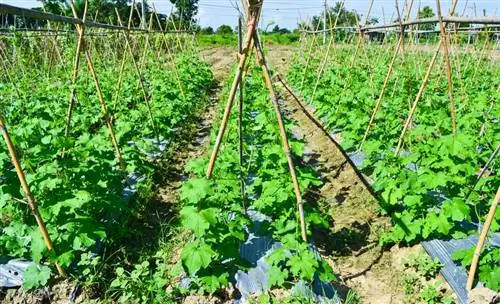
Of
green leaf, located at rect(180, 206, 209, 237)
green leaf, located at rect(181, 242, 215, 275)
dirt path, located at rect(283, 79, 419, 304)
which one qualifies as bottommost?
dirt path, located at rect(283, 79, 419, 304)

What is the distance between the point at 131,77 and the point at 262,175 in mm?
7467

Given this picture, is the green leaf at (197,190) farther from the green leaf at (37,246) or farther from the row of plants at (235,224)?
the green leaf at (37,246)

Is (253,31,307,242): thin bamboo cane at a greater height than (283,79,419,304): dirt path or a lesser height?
greater

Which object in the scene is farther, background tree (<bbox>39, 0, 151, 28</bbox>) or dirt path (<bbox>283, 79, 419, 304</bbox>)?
background tree (<bbox>39, 0, 151, 28</bbox>)

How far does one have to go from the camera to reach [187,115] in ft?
30.9

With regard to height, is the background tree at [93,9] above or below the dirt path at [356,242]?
above

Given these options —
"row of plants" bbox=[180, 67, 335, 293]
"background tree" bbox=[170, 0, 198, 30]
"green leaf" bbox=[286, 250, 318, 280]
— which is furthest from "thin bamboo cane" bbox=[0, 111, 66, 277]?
"background tree" bbox=[170, 0, 198, 30]

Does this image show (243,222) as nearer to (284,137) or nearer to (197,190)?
(197,190)

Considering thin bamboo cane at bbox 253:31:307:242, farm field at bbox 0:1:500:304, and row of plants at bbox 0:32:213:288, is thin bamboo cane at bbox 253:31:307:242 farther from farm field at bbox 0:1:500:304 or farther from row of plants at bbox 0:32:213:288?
row of plants at bbox 0:32:213:288

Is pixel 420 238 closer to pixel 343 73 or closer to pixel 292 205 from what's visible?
pixel 292 205

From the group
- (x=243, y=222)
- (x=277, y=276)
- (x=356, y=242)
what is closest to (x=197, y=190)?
(x=243, y=222)

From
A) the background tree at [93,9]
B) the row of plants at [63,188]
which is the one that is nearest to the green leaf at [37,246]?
the row of plants at [63,188]

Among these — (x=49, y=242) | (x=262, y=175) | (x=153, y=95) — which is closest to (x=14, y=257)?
(x=49, y=242)

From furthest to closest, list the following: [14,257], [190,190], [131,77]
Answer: [131,77]
[14,257]
[190,190]
